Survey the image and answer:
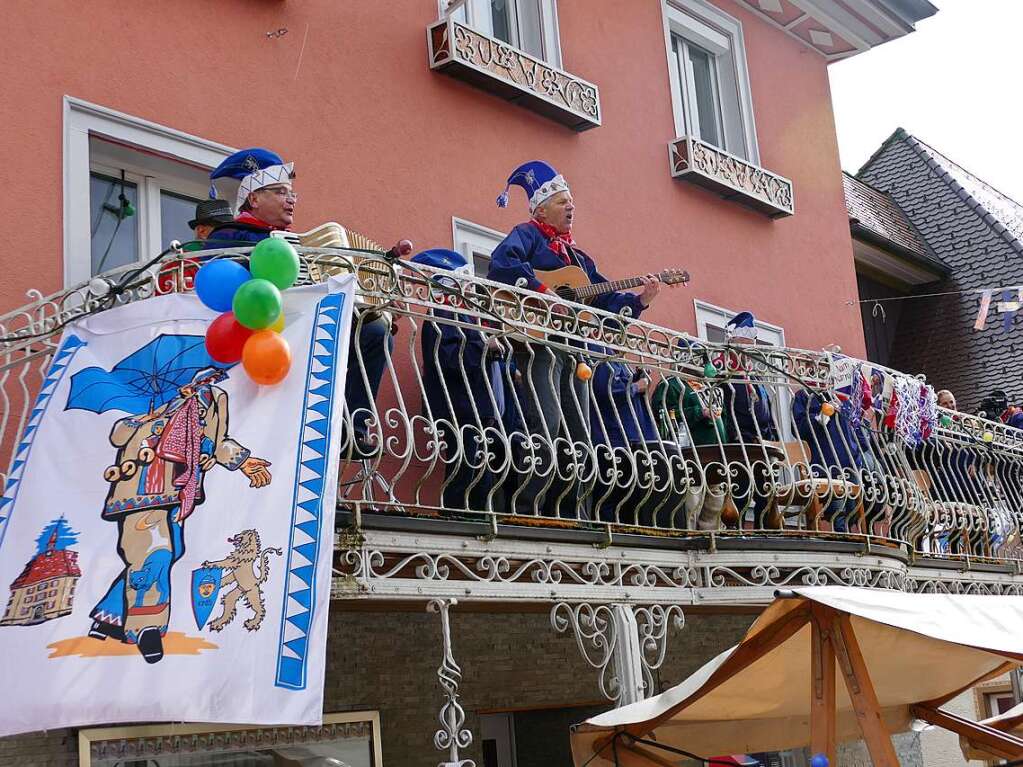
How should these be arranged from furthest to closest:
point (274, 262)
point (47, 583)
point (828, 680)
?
point (828, 680) < point (274, 262) < point (47, 583)

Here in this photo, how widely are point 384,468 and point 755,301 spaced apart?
5.45 m

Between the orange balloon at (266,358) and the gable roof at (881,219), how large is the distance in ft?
39.6

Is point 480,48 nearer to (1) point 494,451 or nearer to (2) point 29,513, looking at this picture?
(1) point 494,451

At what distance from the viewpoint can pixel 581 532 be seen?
279 inches

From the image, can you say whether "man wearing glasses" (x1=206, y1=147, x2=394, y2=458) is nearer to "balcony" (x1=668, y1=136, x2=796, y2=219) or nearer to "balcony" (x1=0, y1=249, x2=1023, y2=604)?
"balcony" (x1=0, y1=249, x2=1023, y2=604)

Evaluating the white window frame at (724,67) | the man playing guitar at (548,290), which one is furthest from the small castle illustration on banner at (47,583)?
the white window frame at (724,67)

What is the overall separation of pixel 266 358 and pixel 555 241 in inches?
121

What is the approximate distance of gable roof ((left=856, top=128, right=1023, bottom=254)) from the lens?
59.8ft

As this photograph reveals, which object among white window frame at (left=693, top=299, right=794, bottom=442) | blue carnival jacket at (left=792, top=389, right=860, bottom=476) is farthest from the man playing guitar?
white window frame at (left=693, top=299, right=794, bottom=442)

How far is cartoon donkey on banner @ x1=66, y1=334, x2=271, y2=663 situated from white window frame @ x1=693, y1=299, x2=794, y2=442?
21.1 ft

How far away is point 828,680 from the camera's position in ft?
19.1

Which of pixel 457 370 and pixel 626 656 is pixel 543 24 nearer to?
pixel 457 370

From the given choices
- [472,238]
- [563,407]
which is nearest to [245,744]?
[563,407]

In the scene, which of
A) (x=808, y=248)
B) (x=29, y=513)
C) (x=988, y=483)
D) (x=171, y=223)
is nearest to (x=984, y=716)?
(x=988, y=483)
